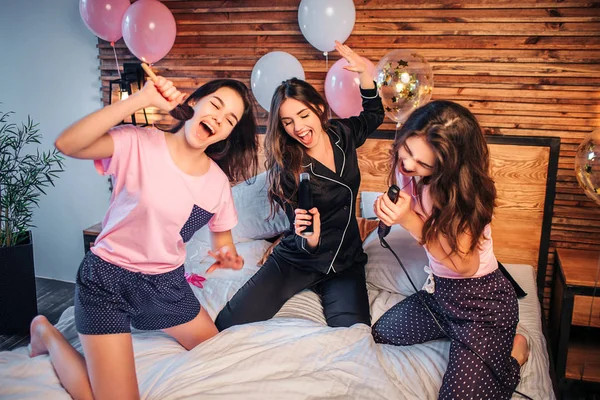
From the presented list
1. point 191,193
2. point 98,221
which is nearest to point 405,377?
point 191,193

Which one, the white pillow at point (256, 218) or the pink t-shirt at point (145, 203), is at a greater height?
the pink t-shirt at point (145, 203)

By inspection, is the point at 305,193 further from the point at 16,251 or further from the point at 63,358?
the point at 16,251

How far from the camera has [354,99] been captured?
2668 millimetres

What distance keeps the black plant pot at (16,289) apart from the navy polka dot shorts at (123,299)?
5.27 ft

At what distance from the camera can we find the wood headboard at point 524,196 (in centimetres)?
267

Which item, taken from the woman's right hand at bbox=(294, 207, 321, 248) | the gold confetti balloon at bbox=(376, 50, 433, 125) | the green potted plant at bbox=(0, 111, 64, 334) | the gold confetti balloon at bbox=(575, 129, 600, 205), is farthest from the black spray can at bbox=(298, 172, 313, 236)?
the green potted plant at bbox=(0, 111, 64, 334)

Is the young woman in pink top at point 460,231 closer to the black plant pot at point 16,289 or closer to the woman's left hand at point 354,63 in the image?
the woman's left hand at point 354,63

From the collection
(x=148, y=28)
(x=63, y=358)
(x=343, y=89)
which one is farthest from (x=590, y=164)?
(x=148, y=28)

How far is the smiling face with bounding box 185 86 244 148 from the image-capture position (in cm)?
168

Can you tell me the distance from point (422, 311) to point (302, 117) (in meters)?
0.89

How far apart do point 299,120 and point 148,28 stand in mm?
1325

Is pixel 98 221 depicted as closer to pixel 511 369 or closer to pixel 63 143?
pixel 63 143

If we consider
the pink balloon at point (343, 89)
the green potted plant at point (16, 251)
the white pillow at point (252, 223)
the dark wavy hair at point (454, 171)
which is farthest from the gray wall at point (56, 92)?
the dark wavy hair at point (454, 171)

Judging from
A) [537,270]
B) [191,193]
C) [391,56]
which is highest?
[391,56]
